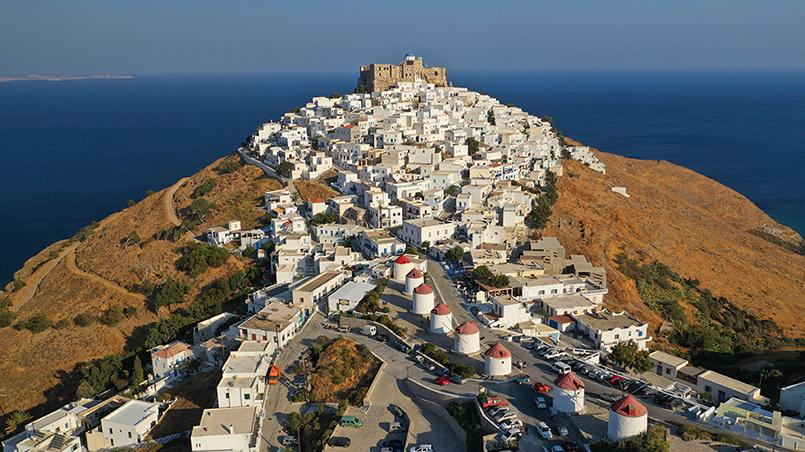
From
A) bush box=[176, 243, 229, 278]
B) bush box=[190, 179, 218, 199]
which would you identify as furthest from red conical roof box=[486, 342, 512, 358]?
bush box=[190, 179, 218, 199]

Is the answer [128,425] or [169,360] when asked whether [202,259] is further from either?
[128,425]

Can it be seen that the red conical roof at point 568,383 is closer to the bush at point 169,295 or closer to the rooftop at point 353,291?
the rooftop at point 353,291

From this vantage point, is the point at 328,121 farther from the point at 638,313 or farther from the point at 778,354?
the point at 778,354

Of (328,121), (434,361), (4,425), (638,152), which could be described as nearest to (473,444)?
(434,361)

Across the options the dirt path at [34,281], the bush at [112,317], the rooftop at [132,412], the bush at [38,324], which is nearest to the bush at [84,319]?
the bush at [112,317]

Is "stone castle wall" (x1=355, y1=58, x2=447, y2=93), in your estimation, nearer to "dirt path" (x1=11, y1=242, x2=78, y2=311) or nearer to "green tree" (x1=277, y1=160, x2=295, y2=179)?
"green tree" (x1=277, y1=160, x2=295, y2=179)
